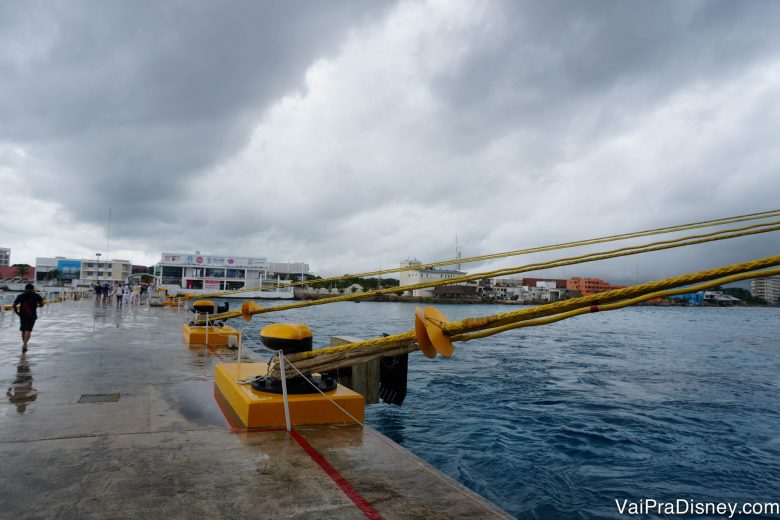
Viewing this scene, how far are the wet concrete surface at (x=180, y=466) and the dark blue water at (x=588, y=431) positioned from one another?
3.53 m

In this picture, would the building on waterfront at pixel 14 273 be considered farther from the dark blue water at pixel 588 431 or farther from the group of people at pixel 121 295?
the dark blue water at pixel 588 431

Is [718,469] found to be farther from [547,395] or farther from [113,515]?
[113,515]

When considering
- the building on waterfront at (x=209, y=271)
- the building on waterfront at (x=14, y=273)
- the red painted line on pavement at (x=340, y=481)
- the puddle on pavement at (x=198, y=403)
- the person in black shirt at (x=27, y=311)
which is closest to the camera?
the red painted line on pavement at (x=340, y=481)

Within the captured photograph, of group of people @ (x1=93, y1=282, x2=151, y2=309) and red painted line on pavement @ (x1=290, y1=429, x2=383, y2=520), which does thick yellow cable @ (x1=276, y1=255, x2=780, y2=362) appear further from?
group of people @ (x1=93, y1=282, x2=151, y2=309)

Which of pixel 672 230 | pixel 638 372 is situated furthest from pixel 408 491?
pixel 638 372

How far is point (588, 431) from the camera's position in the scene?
476 inches

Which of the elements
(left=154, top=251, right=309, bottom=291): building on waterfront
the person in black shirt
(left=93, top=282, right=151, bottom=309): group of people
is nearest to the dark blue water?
the person in black shirt

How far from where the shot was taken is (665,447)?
11.0m

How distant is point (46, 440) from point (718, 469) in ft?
38.2

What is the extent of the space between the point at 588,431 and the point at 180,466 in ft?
33.8

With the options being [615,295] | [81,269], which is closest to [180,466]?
[615,295]

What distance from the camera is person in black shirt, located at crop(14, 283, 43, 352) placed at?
503 inches

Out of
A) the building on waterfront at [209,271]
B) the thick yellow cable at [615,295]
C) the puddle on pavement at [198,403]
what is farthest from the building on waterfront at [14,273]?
the thick yellow cable at [615,295]

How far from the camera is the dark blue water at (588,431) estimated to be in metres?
8.56
